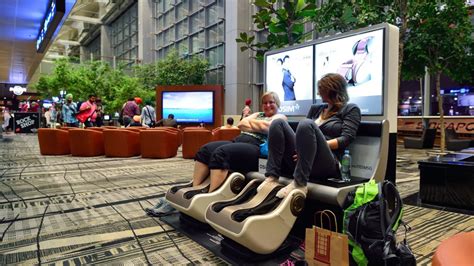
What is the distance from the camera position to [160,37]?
23.7 metres

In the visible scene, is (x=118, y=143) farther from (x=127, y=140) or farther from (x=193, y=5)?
(x=193, y=5)

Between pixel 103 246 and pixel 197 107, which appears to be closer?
pixel 103 246

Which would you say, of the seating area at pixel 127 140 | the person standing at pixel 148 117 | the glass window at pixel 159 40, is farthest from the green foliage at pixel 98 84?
the seating area at pixel 127 140

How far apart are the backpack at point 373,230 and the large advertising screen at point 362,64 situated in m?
1.04

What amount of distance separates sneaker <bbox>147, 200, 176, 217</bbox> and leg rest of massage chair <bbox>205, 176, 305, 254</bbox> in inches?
37.6

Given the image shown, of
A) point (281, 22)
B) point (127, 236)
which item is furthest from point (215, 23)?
point (127, 236)

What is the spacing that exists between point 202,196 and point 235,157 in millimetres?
423

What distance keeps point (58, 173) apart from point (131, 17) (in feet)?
82.5

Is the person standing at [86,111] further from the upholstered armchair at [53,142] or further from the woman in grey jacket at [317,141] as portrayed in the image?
the woman in grey jacket at [317,141]

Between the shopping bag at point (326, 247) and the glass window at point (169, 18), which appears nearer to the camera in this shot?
the shopping bag at point (326, 247)

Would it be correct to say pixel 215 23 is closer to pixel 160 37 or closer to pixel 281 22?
pixel 160 37

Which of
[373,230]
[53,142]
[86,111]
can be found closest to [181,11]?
[86,111]

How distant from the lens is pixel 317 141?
2.29m

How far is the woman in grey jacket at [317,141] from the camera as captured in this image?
2.26 m
